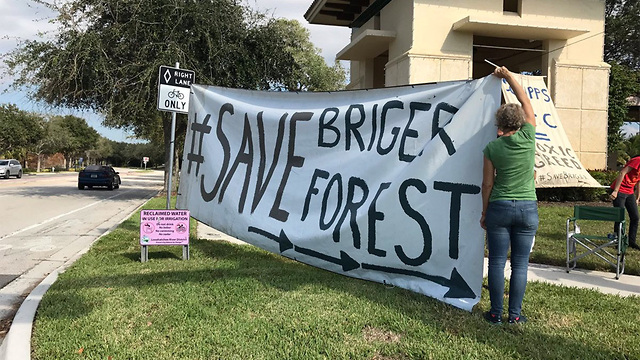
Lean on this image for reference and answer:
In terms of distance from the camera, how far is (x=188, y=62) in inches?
631

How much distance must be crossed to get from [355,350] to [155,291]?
2481mm

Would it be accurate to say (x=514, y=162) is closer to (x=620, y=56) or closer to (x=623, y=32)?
(x=623, y=32)

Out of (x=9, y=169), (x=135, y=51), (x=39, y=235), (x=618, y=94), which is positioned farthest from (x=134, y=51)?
(x=9, y=169)

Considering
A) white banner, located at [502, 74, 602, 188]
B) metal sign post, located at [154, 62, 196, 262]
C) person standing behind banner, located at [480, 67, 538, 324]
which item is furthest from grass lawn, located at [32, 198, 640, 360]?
Answer: metal sign post, located at [154, 62, 196, 262]

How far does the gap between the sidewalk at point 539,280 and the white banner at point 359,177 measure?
208cm

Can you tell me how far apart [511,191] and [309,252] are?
2.17 meters

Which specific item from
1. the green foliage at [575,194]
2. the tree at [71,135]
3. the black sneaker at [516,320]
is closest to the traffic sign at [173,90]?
the black sneaker at [516,320]

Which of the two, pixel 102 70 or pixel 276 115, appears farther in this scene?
pixel 102 70

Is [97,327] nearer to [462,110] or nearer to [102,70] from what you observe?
[462,110]

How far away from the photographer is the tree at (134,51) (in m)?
15.7

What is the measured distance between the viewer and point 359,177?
15.6 ft

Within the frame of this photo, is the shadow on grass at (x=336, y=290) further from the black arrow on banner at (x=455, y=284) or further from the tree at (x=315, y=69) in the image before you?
the tree at (x=315, y=69)

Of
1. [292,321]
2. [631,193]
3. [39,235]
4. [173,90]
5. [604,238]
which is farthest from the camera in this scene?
[39,235]

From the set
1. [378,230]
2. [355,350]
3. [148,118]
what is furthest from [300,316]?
[148,118]
